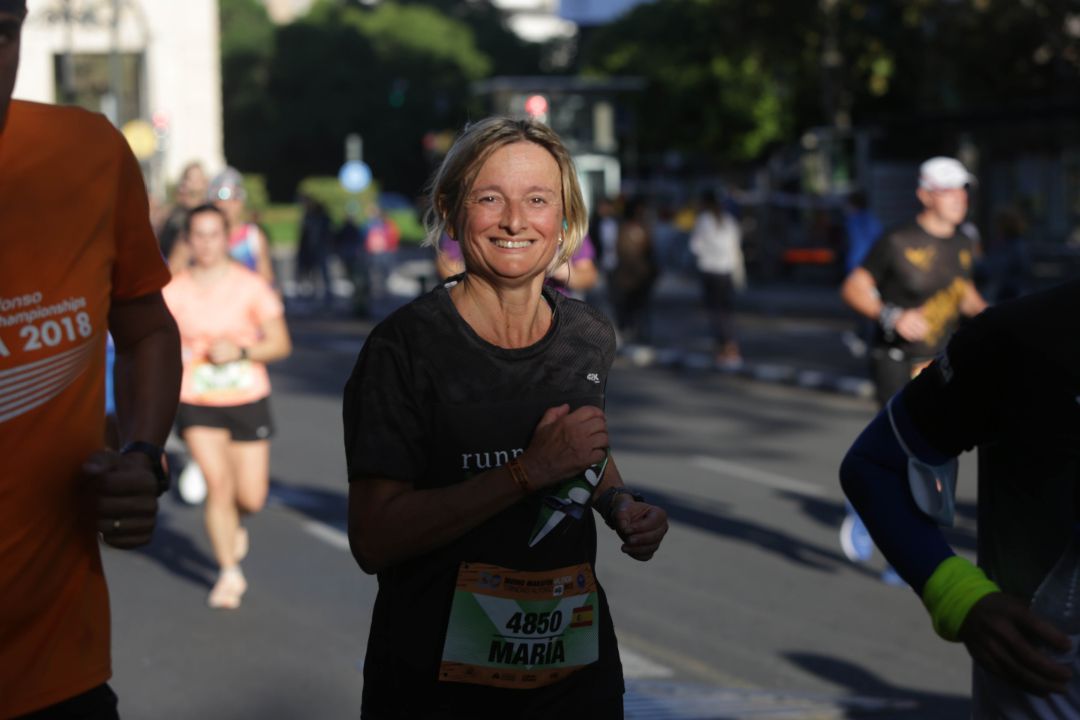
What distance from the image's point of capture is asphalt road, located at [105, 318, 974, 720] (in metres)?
6.07

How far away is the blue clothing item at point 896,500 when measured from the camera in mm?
2627

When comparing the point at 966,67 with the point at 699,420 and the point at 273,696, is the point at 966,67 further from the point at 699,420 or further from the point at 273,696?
the point at 273,696

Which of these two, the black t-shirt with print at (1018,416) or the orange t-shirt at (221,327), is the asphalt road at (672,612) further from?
the black t-shirt with print at (1018,416)

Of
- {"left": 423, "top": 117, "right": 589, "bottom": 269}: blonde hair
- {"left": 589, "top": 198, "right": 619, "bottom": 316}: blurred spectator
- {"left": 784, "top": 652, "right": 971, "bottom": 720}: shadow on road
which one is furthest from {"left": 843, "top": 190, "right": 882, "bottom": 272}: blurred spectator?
{"left": 423, "top": 117, "right": 589, "bottom": 269}: blonde hair

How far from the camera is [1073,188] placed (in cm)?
2498

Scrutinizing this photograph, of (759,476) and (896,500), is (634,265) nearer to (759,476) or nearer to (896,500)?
(759,476)

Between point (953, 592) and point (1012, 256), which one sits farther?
point (1012, 256)

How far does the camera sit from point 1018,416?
8.45ft

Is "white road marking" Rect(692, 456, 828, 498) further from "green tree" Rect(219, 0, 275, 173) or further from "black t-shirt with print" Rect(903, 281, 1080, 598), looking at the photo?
"green tree" Rect(219, 0, 275, 173)

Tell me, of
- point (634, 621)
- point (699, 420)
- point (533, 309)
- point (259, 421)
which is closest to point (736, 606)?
point (634, 621)

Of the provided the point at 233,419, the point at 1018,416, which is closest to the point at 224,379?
the point at 233,419

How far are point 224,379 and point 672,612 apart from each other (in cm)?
227

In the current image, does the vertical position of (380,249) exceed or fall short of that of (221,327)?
it falls short

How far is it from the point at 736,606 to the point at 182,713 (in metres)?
2.67
